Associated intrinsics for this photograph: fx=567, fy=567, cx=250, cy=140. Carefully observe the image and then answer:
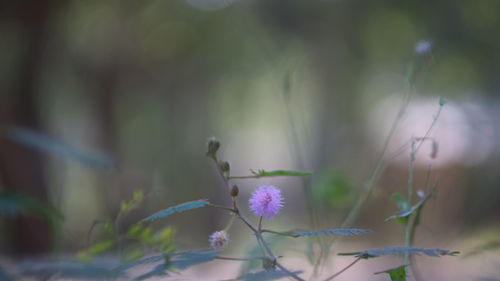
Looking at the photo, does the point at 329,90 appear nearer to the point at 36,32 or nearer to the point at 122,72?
the point at 122,72

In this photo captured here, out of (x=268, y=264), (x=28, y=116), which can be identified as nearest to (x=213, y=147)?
(x=268, y=264)

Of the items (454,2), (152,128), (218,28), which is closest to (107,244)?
(454,2)

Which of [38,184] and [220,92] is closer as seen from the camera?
[38,184]

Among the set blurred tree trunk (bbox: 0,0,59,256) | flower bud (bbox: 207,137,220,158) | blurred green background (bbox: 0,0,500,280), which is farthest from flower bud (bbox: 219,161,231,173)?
blurred tree trunk (bbox: 0,0,59,256)

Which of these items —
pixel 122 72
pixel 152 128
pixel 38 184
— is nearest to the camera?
pixel 38 184

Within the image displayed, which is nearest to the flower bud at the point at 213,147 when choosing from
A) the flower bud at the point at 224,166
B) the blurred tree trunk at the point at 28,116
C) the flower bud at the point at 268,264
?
the flower bud at the point at 224,166

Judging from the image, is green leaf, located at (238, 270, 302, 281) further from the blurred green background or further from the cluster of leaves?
the blurred green background
